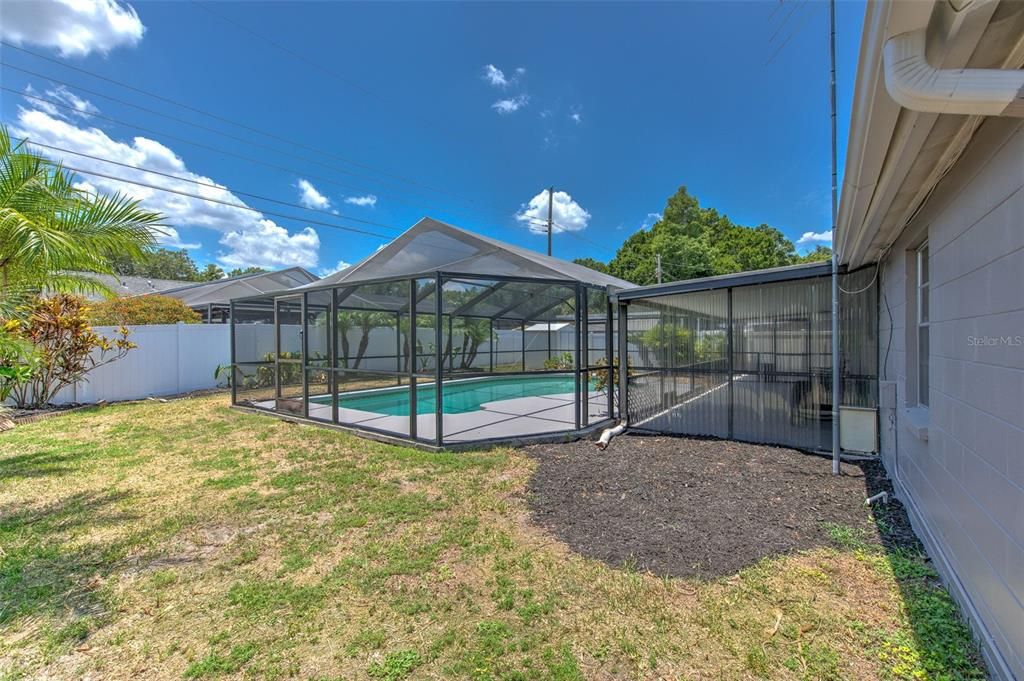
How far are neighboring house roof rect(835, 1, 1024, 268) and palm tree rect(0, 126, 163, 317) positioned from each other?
507 centimetres

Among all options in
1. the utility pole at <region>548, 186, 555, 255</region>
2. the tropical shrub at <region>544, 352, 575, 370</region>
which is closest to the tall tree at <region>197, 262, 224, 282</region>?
the utility pole at <region>548, 186, 555, 255</region>

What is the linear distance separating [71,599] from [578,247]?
33249 mm

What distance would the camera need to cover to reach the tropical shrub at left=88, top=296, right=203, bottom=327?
35.1 ft

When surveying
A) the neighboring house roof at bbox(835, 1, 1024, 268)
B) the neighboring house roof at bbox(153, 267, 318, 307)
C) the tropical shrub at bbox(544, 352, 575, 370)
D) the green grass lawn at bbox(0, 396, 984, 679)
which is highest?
the neighboring house roof at bbox(153, 267, 318, 307)

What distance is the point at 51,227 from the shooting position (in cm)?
365

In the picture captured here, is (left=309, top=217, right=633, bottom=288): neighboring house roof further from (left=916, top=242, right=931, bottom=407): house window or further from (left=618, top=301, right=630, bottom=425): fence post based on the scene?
(left=916, top=242, right=931, bottom=407): house window

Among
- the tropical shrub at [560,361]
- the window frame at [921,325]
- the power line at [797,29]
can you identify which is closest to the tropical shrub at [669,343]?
the window frame at [921,325]

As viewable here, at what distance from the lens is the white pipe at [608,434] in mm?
5680

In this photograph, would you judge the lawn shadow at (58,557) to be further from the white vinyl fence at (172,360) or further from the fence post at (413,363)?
the white vinyl fence at (172,360)

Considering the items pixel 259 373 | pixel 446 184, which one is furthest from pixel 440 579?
pixel 446 184

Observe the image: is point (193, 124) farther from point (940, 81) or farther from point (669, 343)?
point (940, 81)

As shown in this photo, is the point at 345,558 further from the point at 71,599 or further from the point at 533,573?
the point at 71,599

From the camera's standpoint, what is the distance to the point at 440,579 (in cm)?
265

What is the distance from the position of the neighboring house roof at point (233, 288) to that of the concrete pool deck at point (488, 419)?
298 inches
